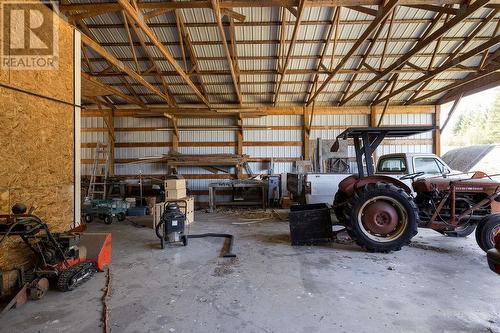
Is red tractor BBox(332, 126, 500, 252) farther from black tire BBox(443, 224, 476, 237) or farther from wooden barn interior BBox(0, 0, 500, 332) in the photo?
black tire BBox(443, 224, 476, 237)

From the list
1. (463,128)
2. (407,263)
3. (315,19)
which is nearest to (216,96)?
(315,19)

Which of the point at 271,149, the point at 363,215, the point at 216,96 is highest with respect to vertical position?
the point at 216,96

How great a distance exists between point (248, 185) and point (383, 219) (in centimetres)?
548

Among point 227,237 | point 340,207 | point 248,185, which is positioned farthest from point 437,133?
point 227,237

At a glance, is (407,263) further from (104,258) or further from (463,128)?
(463,128)

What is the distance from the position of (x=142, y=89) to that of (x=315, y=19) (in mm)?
6777

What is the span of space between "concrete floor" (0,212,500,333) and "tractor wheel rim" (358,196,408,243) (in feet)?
1.16

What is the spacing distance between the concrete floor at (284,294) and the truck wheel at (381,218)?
0.22 m

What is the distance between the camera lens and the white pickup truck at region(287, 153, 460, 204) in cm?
632

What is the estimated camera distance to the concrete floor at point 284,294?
2.50 meters

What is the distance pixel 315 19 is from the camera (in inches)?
283

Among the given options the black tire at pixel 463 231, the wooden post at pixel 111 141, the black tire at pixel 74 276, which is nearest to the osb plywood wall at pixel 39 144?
the black tire at pixel 74 276

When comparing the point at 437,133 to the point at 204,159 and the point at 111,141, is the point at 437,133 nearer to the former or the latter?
the point at 204,159

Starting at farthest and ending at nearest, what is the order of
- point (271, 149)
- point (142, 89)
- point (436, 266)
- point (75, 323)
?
point (271, 149)
point (142, 89)
point (436, 266)
point (75, 323)
